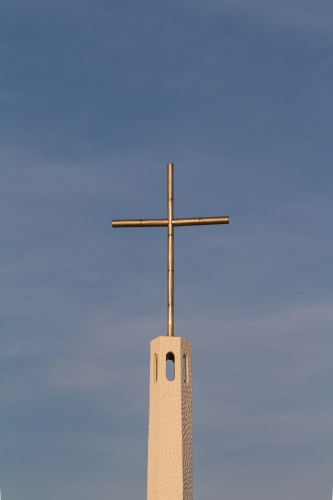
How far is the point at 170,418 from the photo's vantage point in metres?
21.6

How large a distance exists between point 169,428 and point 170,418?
0.23m

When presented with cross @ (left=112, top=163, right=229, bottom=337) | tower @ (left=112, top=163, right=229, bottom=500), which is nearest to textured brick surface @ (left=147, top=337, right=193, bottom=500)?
tower @ (left=112, top=163, right=229, bottom=500)

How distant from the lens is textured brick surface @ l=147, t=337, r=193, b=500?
69.7ft

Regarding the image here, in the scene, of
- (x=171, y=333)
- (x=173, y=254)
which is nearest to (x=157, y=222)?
(x=173, y=254)

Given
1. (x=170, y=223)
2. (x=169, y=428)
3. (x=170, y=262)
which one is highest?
(x=170, y=223)

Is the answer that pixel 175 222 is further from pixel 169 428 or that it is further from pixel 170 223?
pixel 169 428

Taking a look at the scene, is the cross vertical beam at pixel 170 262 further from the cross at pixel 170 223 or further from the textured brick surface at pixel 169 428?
the textured brick surface at pixel 169 428

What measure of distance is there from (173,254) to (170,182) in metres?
1.93

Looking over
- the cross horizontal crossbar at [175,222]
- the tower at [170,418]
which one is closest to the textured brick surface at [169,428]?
the tower at [170,418]

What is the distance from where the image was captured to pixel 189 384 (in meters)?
22.3

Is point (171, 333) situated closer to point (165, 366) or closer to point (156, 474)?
point (165, 366)

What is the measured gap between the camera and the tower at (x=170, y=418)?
837 inches

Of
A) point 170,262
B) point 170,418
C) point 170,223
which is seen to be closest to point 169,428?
point 170,418

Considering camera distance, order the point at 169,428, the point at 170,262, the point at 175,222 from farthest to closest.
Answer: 1. the point at 175,222
2. the point at 170,262
3. the point at 169,428
